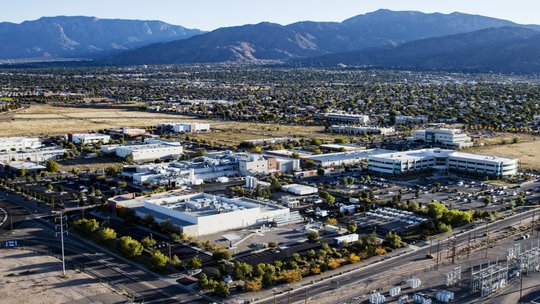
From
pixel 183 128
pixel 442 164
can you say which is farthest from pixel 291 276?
pixel 183 128

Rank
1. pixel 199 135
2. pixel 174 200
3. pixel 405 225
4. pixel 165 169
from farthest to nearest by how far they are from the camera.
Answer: pixel 199 135 → pixel 165 169 → pixel 174 200 → pixel 405 225

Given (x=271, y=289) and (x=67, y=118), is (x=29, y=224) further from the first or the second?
(x=67, y=118)

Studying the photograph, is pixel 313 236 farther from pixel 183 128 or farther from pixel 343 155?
pixel 183 128

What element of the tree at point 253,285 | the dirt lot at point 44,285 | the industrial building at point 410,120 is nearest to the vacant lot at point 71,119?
the industrial building at point 410,120

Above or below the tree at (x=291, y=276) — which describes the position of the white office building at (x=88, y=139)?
above

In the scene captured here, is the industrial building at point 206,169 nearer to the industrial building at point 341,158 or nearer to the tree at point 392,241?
the industrial building at point 341,158

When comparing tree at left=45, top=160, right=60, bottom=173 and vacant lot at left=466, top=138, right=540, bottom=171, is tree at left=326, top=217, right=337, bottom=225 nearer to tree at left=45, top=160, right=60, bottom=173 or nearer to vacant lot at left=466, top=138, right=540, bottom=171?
vacant lot at left=466, top=138, right=540, bottom=171

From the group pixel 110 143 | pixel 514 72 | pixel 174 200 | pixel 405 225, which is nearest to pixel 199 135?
pixel 110 143
